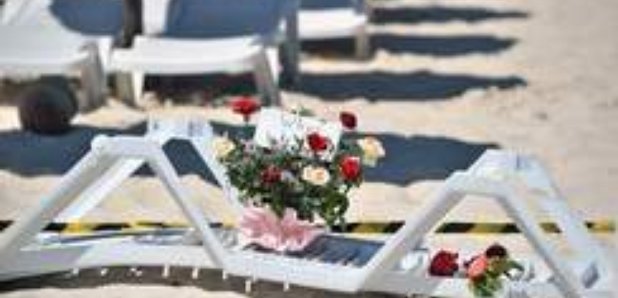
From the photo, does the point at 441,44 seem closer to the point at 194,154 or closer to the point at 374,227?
the point at 194,154

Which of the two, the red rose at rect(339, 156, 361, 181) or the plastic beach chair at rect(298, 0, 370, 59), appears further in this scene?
the plastic beach chair at rect(298, 0, 370, 59)

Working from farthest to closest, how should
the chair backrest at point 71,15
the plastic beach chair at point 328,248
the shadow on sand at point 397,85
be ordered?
the chair backrest at point 71,15 → the shadow on sand at point 397,85 → the plastic beach chair at point 328,248

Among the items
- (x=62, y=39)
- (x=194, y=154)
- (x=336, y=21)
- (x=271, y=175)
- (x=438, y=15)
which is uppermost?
(x=271, y=175)

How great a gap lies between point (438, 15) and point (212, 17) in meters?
4.33

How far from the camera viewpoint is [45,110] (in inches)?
354

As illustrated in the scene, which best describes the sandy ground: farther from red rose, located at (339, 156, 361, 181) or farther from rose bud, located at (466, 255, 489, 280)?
rose bud, located at (466, 255, 489, 280)

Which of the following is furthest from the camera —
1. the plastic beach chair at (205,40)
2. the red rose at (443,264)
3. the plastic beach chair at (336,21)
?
the plastic beach chair at (336,21)

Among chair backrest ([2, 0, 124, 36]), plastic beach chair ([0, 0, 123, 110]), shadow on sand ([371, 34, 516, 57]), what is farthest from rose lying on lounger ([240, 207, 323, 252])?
shadow on sand ([371, 34, 516, 57])

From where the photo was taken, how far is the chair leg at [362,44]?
39.4ft

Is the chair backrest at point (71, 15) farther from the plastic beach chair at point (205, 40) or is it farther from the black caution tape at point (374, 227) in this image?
the black caution tape at point (374, 227)

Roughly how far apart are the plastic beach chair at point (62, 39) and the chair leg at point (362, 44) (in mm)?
2012

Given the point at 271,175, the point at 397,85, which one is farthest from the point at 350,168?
the point at 397,85

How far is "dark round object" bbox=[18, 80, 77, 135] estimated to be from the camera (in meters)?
8.98

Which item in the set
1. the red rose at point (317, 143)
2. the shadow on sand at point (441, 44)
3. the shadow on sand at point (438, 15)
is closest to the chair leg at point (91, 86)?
the shadow on sand at point (441, 44)
